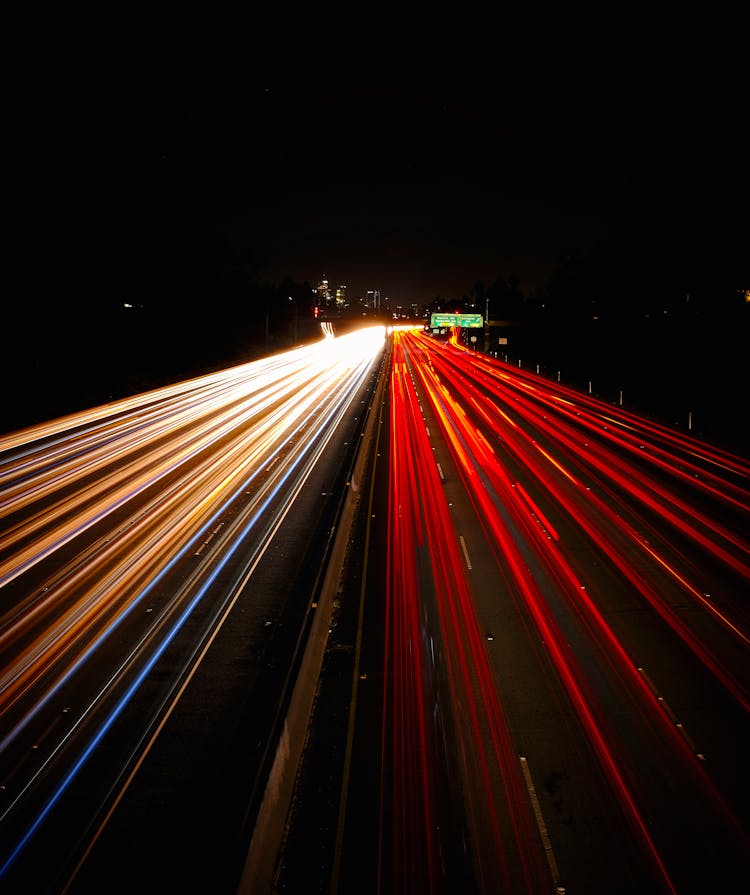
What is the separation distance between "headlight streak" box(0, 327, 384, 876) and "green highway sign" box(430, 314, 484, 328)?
4900cm

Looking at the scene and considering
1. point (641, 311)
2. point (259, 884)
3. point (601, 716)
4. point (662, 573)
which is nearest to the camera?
point (259, 884)

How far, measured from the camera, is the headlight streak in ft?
28.7

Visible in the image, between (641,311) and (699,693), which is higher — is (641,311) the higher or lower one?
the higher one

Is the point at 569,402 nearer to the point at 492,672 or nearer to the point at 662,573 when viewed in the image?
the point at 662,573

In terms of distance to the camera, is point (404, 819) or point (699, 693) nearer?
point (404, 819)

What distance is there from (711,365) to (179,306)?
53633mm

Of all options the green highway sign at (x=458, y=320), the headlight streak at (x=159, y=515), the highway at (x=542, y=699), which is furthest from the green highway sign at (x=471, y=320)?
the highway at (x=542, y=699)

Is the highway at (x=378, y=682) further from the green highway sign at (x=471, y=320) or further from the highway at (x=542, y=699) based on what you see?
the green highway sign at (x=471, y=320)

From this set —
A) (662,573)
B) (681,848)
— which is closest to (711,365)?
(662,573)

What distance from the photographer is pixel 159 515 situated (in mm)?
15648

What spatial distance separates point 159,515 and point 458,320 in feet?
249

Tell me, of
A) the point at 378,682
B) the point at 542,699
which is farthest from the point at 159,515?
the point at 542,699

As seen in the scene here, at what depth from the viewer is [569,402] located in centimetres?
3688

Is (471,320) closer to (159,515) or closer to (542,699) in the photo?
(159,515)
